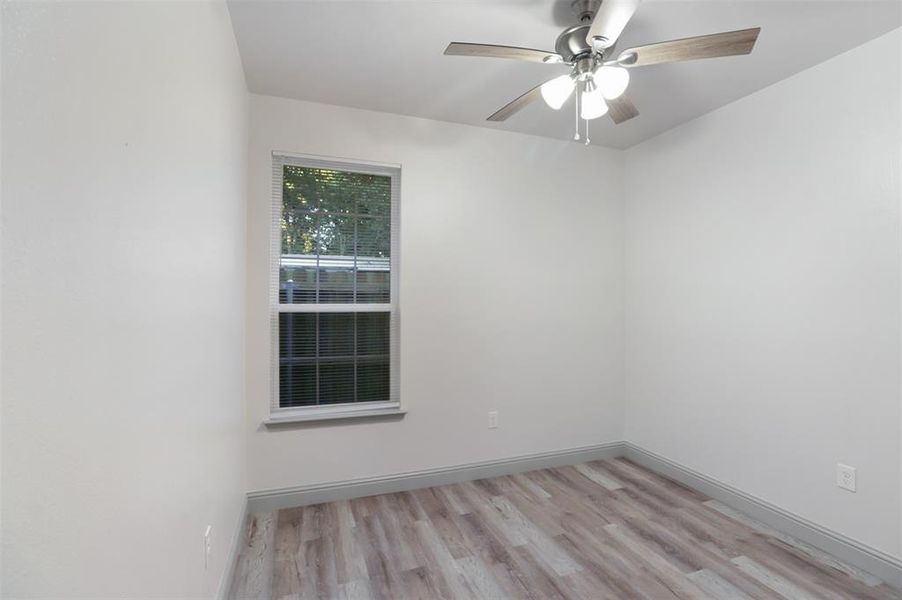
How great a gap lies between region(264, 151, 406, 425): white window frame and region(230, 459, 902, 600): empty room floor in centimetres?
59

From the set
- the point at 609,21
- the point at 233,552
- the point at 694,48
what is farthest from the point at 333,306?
the point at 694,48

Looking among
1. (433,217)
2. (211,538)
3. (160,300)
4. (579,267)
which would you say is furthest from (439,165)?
(211,538)

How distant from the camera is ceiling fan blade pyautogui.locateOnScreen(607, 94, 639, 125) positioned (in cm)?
192

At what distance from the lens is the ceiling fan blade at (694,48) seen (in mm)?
1443

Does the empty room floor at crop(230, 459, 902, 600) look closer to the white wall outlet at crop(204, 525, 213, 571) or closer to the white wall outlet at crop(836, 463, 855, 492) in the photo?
the white wall outlet at crop(836, 463, 855, 492)

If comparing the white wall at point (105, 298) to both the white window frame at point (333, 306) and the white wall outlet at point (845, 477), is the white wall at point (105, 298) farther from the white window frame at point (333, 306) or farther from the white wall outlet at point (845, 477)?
the white wall outlet at point (845, 477)

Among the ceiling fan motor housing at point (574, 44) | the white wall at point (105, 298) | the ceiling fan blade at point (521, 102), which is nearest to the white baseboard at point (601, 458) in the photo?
the white wall at point (105, 298)

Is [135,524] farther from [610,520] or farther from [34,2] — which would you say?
[610,520]

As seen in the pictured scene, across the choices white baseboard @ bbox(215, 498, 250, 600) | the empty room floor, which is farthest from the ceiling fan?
white baseboard @ bbox(215, 498, 250, 600)

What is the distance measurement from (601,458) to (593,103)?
110 inches

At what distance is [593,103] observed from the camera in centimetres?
186

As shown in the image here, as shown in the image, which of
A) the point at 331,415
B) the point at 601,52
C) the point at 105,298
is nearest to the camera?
the point at 105,298

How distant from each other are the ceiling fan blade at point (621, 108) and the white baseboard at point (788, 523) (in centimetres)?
241

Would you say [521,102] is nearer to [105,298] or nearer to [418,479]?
[105,298]
